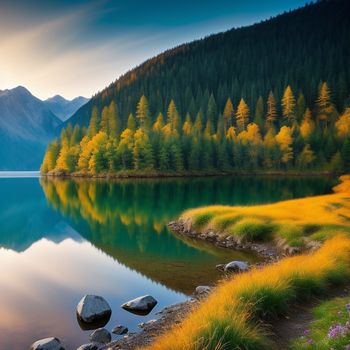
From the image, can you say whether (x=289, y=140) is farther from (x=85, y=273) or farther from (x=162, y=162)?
(x=85, y=273)

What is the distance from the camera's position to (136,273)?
22.4 m

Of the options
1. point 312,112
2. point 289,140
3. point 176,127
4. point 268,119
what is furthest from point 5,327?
point 312,112

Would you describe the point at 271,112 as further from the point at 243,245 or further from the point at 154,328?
the point at 154,328

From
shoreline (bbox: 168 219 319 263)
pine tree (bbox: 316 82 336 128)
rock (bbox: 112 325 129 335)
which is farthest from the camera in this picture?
pine tree (bbox: 316 82 336 128)

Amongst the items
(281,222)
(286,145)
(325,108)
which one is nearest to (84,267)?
(281,222)

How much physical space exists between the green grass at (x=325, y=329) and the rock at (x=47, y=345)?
800 centimetres

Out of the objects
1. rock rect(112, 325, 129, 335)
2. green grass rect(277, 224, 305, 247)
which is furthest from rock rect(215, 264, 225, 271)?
rock rect(112, 325, 129, 335)

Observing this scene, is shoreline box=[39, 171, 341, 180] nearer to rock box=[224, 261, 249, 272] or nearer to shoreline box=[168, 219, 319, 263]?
shoreline box=[168, 219, 319, 263]

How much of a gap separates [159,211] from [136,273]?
27.2m

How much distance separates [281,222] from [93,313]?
18613mm

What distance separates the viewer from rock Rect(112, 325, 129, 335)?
1410 centimetres

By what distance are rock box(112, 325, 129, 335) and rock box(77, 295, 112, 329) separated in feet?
3.23

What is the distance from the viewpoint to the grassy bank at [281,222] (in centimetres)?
2608

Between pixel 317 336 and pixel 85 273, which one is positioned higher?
pixel 317 336
